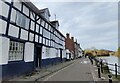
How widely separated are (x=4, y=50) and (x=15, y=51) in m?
2.27

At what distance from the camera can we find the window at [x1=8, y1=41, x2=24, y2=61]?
48.6 ft

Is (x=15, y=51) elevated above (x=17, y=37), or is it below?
below

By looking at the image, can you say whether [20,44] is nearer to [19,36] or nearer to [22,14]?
[19,36]

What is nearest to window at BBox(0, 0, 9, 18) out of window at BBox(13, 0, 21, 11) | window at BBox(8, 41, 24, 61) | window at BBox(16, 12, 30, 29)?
window at BBox(13, 0, 21, 11)

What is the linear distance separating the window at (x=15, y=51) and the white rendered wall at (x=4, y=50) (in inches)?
33.0

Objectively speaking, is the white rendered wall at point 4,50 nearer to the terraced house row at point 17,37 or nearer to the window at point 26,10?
the terraced house row at point 17,37

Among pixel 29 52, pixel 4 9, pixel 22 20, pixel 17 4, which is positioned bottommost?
pixel 29 52

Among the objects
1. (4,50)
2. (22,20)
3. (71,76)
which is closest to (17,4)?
(22,20)

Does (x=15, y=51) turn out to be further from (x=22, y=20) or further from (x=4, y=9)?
(x=4, y=9)

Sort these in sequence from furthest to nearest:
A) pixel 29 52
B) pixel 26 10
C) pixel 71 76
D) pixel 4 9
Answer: pixel 29 52
pixel 26 10
pixel 71 76
pixel 4 9

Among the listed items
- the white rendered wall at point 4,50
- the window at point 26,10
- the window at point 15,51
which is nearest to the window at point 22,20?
the window at point 26,10

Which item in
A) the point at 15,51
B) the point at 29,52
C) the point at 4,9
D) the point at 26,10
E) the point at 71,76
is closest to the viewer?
the point at 4,9

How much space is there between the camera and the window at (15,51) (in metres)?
14.8

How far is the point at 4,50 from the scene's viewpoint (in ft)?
44.0
